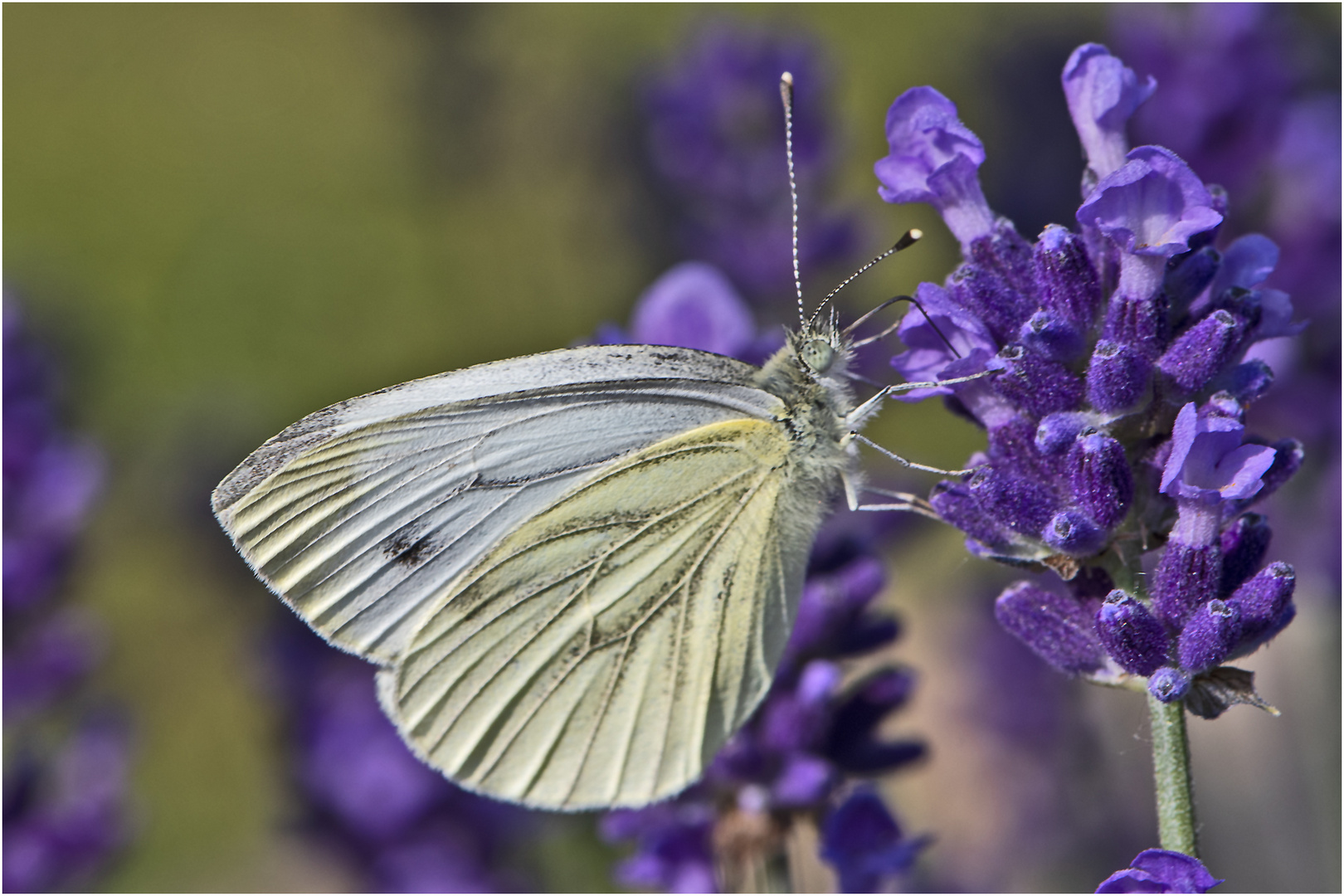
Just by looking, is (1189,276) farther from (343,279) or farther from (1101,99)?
(343,279)

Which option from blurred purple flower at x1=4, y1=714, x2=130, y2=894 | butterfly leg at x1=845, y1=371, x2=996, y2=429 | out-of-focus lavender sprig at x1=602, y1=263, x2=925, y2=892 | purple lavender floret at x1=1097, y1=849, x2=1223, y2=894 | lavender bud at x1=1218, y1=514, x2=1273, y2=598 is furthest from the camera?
blurred purple flower at x1=4, y1=714, x2=130, y2=894

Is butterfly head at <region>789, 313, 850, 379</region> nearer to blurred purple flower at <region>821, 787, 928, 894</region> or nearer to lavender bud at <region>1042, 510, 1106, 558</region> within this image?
lavender bud at <region>1042, 510, 1106, 558</region>

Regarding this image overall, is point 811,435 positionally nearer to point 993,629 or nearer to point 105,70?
point 993,629

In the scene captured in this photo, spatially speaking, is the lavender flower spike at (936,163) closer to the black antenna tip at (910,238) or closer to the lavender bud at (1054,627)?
the black antenna tip at (910,238)

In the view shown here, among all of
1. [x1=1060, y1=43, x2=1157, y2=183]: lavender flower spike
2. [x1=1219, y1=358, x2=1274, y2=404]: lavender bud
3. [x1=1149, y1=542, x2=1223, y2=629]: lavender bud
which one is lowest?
[x1=1149, y1=542, x2=1223, y2=629]: lavender bud

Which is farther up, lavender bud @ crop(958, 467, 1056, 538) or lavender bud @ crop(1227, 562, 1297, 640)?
lavender bud @ crop(958, 467, 1056, 538)

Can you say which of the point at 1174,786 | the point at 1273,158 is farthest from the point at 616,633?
the point at 1273,158

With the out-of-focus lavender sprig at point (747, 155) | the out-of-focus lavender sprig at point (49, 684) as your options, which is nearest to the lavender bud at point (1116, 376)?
the out-of-focus lavender sprig at point (747, 155)

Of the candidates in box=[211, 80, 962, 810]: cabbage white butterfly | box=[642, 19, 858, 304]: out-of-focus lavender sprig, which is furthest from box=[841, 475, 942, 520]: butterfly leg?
box=[642, 19, 858, 304]: out-of-focus lavender sprig
